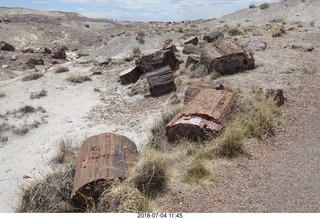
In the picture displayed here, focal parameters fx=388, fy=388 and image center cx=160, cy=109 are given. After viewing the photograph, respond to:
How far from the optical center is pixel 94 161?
6590 mm

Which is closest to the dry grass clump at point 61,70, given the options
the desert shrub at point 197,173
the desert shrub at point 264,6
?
the desert shrub at point 197,173

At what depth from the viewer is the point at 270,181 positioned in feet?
20.1

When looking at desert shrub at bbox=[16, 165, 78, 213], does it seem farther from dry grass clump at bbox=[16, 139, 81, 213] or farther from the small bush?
the small bush

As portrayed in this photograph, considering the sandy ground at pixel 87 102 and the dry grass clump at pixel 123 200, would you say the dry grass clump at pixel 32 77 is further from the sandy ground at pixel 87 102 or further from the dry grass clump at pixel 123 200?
the dry grass clump at pixel 123 200

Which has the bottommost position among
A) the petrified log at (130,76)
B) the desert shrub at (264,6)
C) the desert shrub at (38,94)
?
the desert shrub at (38,94)

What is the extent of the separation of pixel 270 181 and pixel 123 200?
2.36 m

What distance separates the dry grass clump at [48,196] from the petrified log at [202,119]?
2.61 meters

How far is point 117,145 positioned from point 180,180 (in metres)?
1.40

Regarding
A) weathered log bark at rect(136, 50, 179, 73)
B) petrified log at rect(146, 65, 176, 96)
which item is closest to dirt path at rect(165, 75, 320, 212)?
petrified log at rect(146, 65, 176, 96)

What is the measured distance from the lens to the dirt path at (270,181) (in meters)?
5.48

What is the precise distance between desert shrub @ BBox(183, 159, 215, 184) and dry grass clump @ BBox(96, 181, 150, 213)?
986mm

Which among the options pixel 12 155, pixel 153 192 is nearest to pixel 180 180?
pixel 153 192

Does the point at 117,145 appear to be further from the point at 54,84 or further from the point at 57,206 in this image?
the point at 54,84

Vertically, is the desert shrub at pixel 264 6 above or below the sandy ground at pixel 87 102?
above
